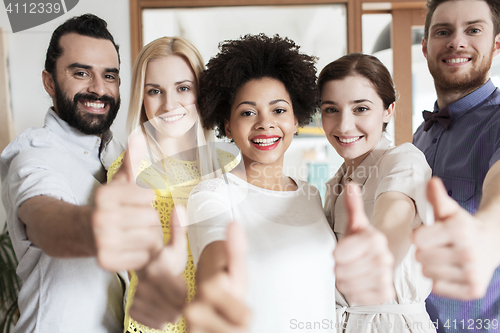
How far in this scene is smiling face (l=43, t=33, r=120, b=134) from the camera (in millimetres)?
755

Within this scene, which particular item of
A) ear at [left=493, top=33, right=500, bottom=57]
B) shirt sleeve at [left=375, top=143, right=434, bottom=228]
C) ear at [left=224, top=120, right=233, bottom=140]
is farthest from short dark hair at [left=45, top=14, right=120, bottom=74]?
ear at [left=493, top=33, right=500, bottom=57]

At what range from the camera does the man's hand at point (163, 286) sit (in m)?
0.34

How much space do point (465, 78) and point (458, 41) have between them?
109mm

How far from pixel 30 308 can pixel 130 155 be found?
0.60m

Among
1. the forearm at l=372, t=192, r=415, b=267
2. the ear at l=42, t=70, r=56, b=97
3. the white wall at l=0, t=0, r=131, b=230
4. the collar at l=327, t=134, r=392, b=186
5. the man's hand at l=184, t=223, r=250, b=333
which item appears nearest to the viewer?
the man's hand at l=184, t=223, r=250, b=333

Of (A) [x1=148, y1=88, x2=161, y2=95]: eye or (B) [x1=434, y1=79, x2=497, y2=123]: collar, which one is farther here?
(B) [x1=434, y1=79, x2=497, y2=123]: collar

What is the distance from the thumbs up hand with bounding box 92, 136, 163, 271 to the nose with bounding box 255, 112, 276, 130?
13.6 inches

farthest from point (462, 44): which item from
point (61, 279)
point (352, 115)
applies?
point (61, 279)

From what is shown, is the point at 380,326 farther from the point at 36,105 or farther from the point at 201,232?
the point at 36,105

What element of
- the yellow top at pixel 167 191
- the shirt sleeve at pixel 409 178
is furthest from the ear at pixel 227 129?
the shirt sleeve at pixel 409 178

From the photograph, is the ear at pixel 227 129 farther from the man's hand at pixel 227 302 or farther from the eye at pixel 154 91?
the man's hand at pixel 227 302

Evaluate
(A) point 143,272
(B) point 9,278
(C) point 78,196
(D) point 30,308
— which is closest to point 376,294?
(A) point 143,272

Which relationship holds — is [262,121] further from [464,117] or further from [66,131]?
[464,117]

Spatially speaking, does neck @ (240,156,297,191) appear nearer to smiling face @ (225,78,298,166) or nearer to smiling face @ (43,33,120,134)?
smiling face @ (225,78,298,166)
